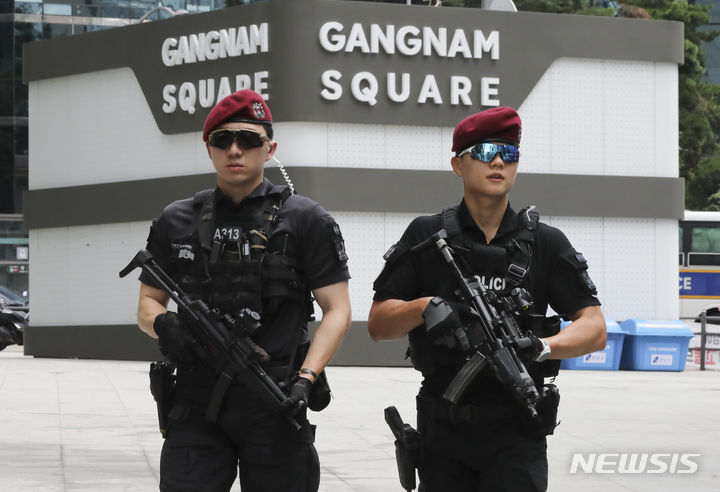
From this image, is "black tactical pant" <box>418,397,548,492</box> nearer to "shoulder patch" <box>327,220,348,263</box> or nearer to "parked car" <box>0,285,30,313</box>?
"shoulder patch" <box>327,220,348,263</box>

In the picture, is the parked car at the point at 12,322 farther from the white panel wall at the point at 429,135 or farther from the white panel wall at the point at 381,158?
the white panel wall at the point at 429,135

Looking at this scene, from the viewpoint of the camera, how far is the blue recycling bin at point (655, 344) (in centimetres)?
2205

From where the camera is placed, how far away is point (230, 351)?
4.43 m

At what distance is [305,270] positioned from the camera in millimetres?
4684

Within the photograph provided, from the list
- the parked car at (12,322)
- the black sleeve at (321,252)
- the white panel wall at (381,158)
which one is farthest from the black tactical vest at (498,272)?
the parked car at (12,322)

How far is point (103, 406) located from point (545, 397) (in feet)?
34.1

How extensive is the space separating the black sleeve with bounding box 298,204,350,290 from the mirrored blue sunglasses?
1.85 ft

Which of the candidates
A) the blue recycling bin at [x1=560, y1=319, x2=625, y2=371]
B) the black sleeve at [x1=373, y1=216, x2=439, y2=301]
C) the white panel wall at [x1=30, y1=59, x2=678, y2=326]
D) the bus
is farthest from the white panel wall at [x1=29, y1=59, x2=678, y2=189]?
the black sleeve at [x1=373, y1=216, x2=439, y2=301]

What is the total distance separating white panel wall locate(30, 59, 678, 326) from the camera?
22328mm

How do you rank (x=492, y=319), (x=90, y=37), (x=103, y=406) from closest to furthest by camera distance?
(x=492, y=319)
(x=103, y=406)
(x=90, y=37)

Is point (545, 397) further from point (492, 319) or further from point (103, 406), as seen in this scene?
point (103, 406)

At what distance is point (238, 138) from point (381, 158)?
17798mm

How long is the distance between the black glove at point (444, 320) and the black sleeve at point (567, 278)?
15.5 inches

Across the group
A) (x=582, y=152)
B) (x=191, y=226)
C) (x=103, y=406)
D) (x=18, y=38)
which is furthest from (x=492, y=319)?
(x=18, y=38)
